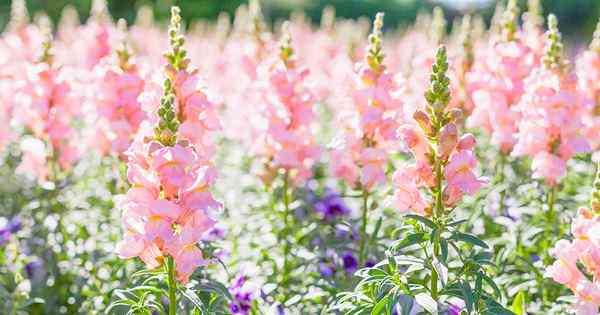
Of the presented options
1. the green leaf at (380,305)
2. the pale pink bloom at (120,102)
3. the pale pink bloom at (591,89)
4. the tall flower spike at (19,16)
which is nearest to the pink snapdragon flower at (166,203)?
the green leaf at (380,305)

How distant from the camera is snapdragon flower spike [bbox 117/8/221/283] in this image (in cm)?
298

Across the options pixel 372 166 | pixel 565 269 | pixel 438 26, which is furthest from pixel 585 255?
pixel 438 26

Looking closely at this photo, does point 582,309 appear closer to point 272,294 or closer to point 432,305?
point 432,305

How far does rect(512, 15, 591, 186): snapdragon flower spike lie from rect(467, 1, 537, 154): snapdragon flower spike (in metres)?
0.54

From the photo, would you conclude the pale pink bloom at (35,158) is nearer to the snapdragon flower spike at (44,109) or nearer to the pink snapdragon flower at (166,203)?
the snapdragon flower spike at (44,109)

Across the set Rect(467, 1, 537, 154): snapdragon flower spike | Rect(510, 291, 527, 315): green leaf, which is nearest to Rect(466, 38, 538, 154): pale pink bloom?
Rect(467, 1, 537, 154): snapdragon flower spike

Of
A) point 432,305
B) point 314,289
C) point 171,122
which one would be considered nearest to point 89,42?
point 314,289

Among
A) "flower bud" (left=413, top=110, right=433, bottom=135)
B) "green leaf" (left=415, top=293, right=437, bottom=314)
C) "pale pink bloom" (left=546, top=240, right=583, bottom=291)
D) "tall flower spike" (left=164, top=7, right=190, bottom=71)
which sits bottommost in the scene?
"green leaf" (left=415, top=293, right=437, bottom=314)

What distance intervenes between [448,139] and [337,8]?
25945mm

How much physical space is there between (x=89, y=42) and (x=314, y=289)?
9.44ft

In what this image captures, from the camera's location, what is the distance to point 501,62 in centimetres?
500

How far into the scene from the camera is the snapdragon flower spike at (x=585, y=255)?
118 inches

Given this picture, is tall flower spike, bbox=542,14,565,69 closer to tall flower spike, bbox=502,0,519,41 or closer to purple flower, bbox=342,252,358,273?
tall flower spike, bbox=502,0,519,41

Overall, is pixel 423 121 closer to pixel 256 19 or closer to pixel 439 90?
pixel 439 90
